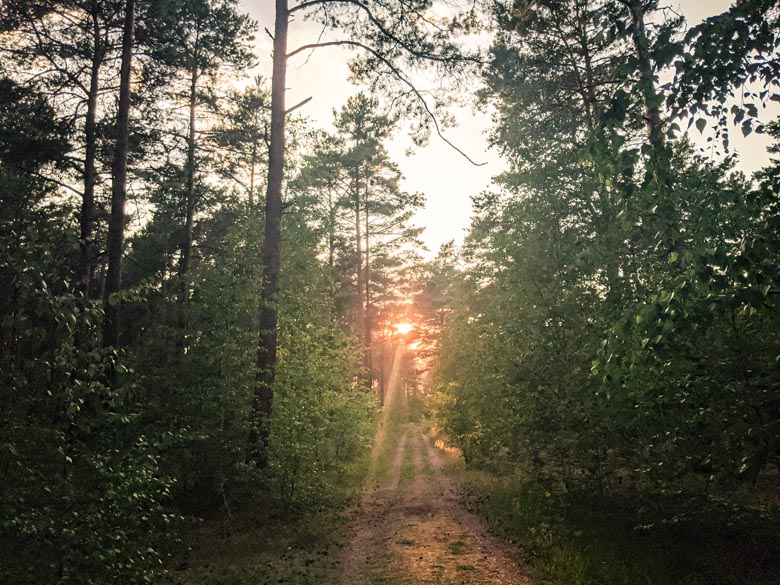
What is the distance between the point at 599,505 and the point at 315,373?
7.18 m

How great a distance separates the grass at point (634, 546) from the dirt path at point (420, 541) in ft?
2.02

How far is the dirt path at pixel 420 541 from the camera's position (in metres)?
7.71

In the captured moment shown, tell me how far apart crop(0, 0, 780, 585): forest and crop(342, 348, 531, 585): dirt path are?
9 centimetres

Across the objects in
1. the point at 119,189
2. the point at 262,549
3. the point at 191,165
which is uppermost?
the point at 191,165

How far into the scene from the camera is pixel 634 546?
7914 mm

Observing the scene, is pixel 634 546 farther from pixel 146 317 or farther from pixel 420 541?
pixel 146 317

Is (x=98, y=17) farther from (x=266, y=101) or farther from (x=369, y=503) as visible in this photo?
(x=369, y=503)

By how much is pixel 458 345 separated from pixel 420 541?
10.9m

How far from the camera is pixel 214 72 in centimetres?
1847

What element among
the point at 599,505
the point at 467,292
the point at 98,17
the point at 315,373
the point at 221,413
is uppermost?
the point at 98,17

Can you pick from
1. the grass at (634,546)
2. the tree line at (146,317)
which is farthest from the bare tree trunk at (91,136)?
the grass at (634,546)

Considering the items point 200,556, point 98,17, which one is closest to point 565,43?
point 98,17

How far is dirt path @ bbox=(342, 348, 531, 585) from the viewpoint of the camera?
7.71 metres

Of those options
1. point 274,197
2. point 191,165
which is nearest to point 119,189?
point 274,197
